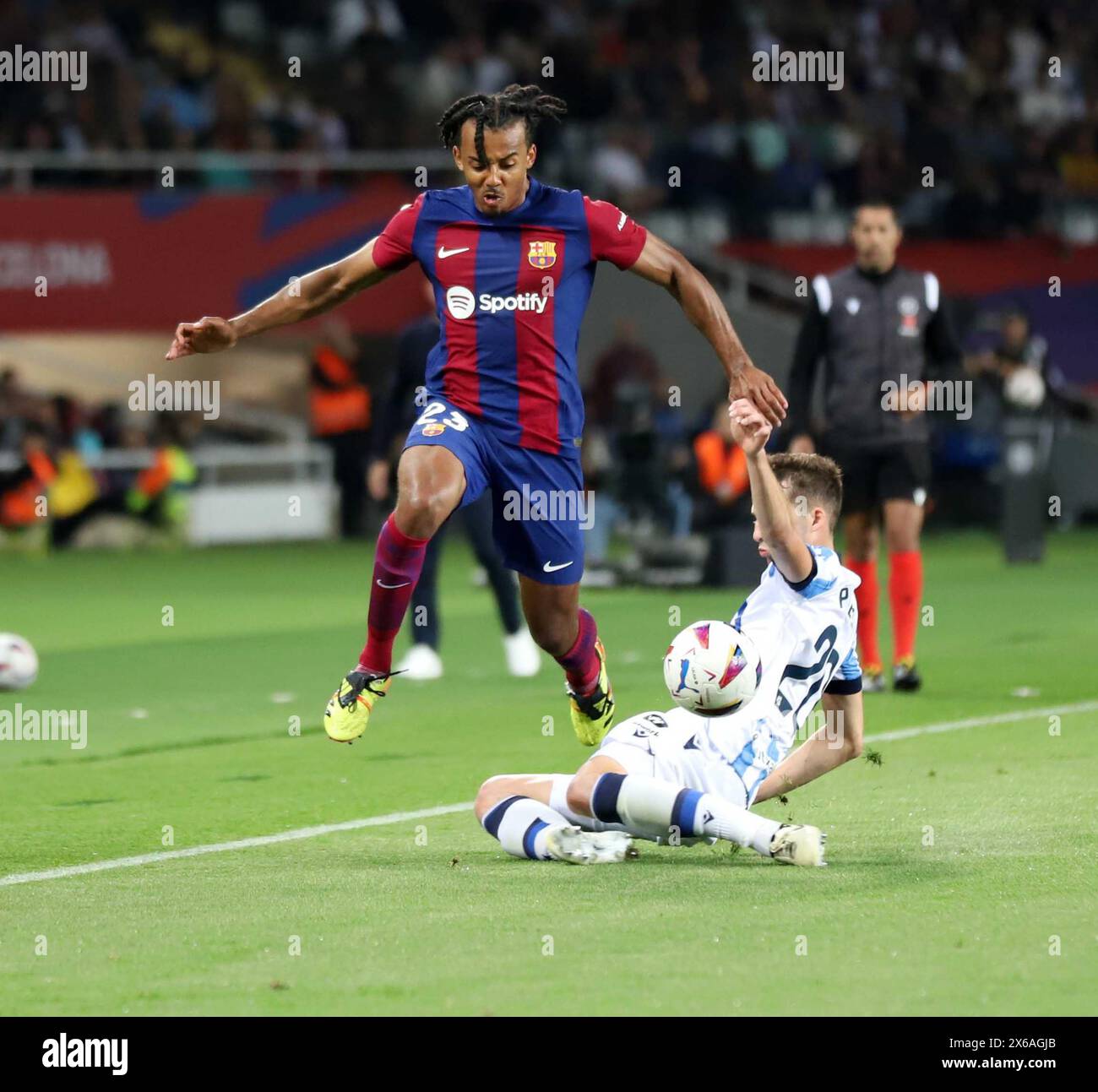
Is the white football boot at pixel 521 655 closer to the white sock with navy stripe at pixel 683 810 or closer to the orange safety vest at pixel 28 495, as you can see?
the white sock with navy stripe at pixel 683 810

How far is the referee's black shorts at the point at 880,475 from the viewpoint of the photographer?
11812 mm

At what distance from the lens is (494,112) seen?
308 inches

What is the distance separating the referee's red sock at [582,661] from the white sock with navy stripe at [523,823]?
144cm

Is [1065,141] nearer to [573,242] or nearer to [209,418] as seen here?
[209,418]

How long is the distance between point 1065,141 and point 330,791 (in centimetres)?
2041

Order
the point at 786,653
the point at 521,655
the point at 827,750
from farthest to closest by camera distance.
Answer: the point at 521,655
the point at 827,750
the point at 786,653

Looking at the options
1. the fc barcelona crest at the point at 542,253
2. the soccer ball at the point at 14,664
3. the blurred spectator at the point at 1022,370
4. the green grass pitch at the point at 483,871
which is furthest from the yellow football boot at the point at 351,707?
the blurred spectator at the point at 1022,370

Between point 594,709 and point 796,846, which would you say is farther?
point 594,709

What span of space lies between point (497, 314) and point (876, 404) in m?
4.24

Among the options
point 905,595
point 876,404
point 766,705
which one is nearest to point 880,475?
point 876,404

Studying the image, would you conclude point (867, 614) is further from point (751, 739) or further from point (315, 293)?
point (751, 739)

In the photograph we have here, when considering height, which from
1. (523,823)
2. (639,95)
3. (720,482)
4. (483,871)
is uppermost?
(639,95)

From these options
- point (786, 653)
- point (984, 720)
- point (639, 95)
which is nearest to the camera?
point (786, 653)

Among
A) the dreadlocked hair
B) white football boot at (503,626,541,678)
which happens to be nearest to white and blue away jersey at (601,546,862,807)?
the dreadlocked hair
